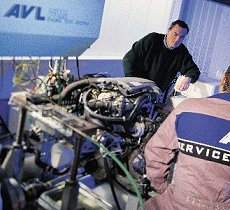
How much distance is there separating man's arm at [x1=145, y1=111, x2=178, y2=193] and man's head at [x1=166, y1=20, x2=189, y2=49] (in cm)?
158

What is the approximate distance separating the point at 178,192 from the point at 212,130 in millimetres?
326

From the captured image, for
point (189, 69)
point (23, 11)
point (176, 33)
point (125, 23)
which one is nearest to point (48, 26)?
point (23, 11)

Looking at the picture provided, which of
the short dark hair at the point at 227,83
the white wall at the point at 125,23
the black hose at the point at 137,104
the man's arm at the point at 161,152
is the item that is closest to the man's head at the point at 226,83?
the short dark hair at the point at 227,83

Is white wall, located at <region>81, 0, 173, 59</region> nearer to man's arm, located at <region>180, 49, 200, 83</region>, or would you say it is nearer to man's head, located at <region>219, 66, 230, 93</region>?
man's arm, located at <region>180, 49, 200, 83</region>

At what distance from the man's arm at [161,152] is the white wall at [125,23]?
6.04 feet

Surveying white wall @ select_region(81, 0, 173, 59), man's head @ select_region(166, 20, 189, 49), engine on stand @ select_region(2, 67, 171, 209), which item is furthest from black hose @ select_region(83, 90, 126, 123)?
white wall @ select_region(81, 0, 173, 59)

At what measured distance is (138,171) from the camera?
6.63 ft

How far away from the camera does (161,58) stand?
10.3ft

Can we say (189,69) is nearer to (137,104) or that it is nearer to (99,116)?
(137,104)

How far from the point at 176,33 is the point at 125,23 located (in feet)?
2.85

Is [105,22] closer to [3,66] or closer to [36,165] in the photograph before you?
[3,66]

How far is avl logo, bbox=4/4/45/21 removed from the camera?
1.58m

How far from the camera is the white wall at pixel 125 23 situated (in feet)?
11.6

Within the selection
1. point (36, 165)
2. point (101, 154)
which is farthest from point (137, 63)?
point (36, 165)
